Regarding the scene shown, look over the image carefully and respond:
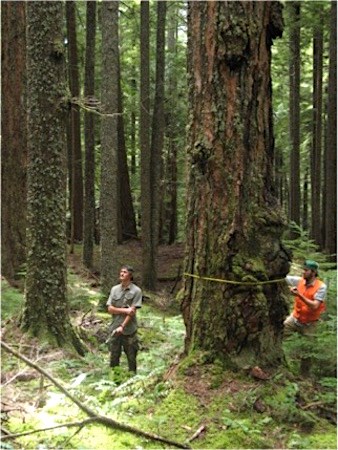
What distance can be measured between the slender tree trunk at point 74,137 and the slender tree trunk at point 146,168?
296 cm

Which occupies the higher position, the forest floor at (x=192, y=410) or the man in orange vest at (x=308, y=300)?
the man in orange vest at (x=308, y=300)

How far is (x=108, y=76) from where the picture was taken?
42.3 ft

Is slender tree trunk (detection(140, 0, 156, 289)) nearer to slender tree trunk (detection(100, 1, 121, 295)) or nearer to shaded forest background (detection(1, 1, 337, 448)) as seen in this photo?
shaded forest background (detection(1, 1, 337, 448))

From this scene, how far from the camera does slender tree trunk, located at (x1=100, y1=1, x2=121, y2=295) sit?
12742mm

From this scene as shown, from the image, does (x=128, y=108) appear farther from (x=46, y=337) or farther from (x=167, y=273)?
(x=46, y=337)

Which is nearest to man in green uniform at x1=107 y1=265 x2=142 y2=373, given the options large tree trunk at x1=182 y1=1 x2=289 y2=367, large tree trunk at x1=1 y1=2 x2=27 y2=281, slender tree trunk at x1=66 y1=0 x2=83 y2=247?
large tree trunk at x1=182 y1=1 x2=289 y2=367

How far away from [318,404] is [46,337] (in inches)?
174

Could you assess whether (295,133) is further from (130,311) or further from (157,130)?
(130,311)

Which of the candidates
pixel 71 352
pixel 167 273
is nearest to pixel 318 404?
pixel 71 352

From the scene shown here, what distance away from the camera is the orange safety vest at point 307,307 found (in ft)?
21.8

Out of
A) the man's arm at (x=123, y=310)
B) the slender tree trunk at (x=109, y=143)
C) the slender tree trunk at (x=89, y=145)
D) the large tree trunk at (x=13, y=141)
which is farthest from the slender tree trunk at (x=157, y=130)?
the man's arm at (x=123, y=310)

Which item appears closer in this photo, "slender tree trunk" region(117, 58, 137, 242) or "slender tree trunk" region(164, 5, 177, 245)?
"slender tree trunk" region(117, 58, 137, 242)

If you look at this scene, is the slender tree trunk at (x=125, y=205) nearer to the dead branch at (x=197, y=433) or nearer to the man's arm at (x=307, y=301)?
the man's arm at (x=307, y=301)

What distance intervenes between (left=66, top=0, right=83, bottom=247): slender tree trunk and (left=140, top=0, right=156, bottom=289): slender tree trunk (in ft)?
9.71
